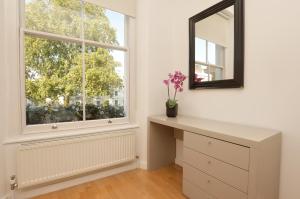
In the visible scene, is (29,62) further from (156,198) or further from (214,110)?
(214,110)

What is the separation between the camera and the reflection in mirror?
6.03ft

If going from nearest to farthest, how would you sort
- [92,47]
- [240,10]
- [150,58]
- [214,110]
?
[240,10] → [214,110] → [92,47] → [150,58]

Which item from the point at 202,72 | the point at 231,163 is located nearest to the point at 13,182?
the point at 231,163

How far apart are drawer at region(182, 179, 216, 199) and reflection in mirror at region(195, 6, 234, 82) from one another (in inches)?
47.8

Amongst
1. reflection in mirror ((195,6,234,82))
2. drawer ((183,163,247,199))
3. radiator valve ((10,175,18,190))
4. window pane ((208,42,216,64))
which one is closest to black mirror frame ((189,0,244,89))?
reflection in mirror ((195,6,234,82))

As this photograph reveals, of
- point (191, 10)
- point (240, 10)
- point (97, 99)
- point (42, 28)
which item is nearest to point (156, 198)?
point (97, 99)

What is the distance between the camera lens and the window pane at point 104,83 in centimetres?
223

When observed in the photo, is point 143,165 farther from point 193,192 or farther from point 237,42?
point 237,42

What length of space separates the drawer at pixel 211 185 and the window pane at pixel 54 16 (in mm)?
2098

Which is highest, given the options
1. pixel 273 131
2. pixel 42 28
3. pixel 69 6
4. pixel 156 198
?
pixel 69 6

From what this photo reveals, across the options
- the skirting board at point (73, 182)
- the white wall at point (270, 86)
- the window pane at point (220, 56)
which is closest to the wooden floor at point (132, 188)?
the skirting board at point (73, 182)

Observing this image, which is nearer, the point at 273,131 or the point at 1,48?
the point at 273,131

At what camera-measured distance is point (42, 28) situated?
1.89 meters

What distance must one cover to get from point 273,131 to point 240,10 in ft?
4.02
